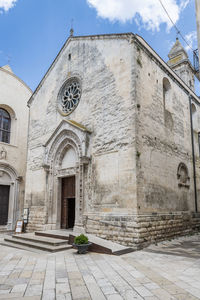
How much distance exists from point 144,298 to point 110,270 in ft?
5.63

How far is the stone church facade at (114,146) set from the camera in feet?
28.5

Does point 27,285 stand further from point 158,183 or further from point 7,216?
point 7,216

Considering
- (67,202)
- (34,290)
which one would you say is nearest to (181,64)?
(67,202)

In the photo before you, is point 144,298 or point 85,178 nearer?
point 144,298

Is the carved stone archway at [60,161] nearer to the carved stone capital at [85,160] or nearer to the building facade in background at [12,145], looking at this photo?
the carved stone capital at [85,160]

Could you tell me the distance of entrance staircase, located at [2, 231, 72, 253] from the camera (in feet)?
26.2

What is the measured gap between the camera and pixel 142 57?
10.0 metres

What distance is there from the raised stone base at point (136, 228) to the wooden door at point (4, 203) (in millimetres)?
7972

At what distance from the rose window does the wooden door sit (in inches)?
271

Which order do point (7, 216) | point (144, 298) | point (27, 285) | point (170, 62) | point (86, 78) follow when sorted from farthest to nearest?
point (170, 62), point (7, 216), point (86, 78), point (27, 285), point (144, 298)

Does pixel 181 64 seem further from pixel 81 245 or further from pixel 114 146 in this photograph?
pixel 81 245

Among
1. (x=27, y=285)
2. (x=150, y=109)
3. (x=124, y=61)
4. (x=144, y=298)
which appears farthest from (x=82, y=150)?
(x=144, y=298)

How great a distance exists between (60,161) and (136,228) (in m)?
5.77

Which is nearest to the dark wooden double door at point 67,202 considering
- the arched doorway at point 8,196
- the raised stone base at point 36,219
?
the raised stone base at point 36,219
